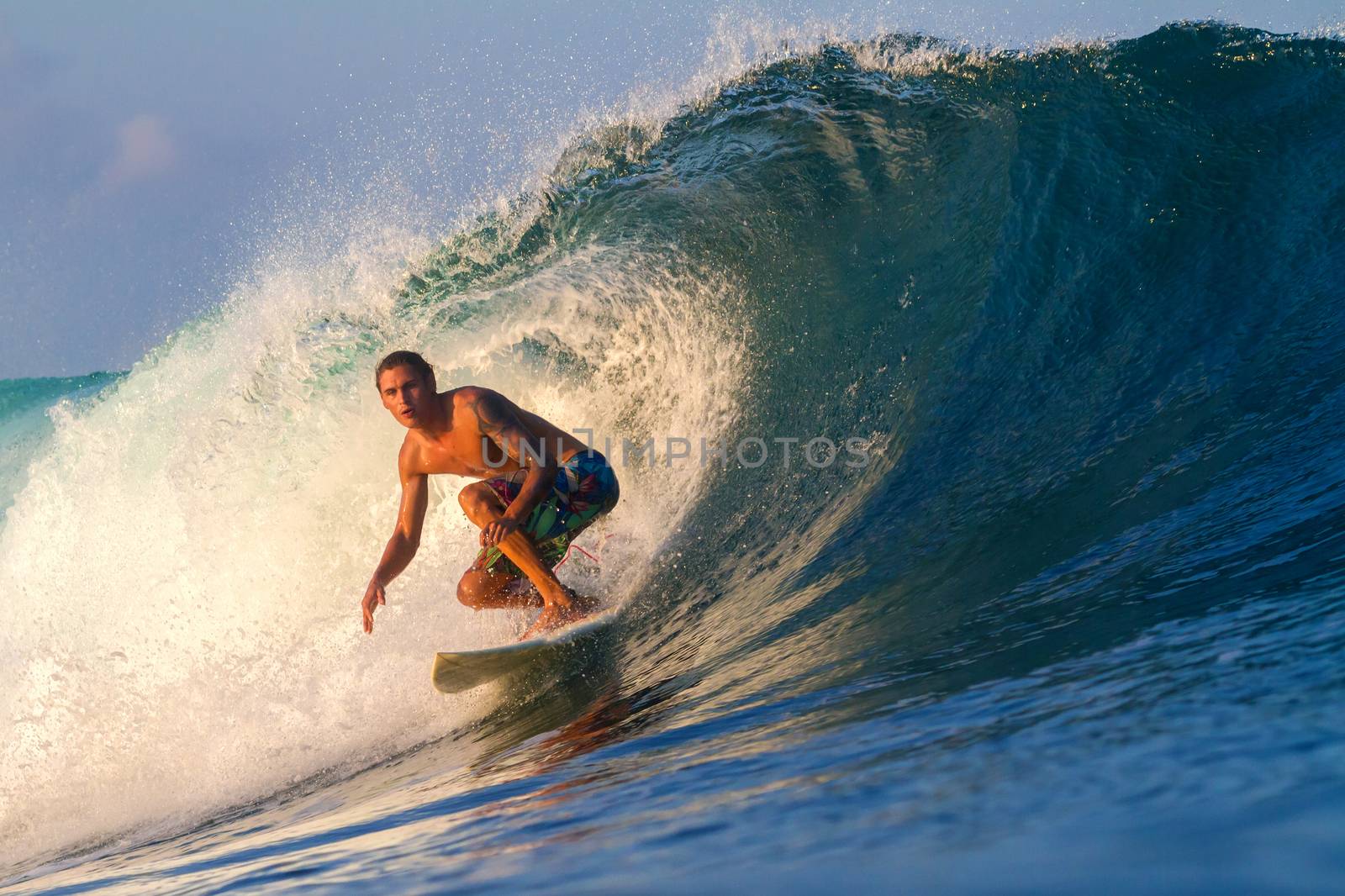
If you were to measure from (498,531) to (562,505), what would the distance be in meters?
0.53

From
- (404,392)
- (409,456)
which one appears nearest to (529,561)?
(409,456)

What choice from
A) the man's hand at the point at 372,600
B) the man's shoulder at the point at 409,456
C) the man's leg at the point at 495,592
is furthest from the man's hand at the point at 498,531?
the man's shoulder at the point at 409,456

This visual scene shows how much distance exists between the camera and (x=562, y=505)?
462 centimetres

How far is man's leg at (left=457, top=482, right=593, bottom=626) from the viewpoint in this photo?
4.36 metres

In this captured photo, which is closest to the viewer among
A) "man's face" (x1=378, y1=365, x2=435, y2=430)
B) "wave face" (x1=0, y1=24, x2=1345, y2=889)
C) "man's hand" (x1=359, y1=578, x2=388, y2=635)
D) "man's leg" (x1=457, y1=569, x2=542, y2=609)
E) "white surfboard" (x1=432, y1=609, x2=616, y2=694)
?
"wave face" (x1=0, y1=24, x2=1345, y2=889)

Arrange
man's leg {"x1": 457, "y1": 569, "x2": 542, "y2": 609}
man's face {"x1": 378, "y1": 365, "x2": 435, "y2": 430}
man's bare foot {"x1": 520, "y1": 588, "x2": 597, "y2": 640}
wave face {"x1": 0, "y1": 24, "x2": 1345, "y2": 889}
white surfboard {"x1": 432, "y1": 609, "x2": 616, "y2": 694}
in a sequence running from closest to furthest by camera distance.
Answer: wave face {"x1": 0, "y1": 24, "x2": 1345, "y2": 889} < white surfboard {"x1": 432, "y1": 609, "x2": 616, "y2": 694} < man's face {"x1": 378, "y1": 365, "x2": 435, "y2": 430} < man's bare foot {"x1": 520, "y1": 588, "x2": 597, "y2": 640} < man's leg {"x1": 457, "y1": 569, "x2": 542, "y2": 609}

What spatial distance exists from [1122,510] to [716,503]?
8.08 ft

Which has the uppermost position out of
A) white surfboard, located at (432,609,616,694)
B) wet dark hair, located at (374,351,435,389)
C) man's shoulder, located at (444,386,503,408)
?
wet dark hair, located at (374,351,435,389)

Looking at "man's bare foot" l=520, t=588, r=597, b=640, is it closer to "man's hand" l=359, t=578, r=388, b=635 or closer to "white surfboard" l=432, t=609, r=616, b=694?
"white surfboard" l=432, t=609, r=616, b=694

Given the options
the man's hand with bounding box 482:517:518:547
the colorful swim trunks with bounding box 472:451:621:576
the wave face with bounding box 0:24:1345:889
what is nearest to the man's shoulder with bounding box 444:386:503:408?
the colorful swim trunks with bounding box 472:451:621:576

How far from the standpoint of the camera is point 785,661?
10.3 ft

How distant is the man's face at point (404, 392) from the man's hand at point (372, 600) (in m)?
0.70

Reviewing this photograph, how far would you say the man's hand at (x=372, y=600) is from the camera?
425cm

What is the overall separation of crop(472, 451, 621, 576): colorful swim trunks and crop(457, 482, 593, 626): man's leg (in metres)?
0.06
